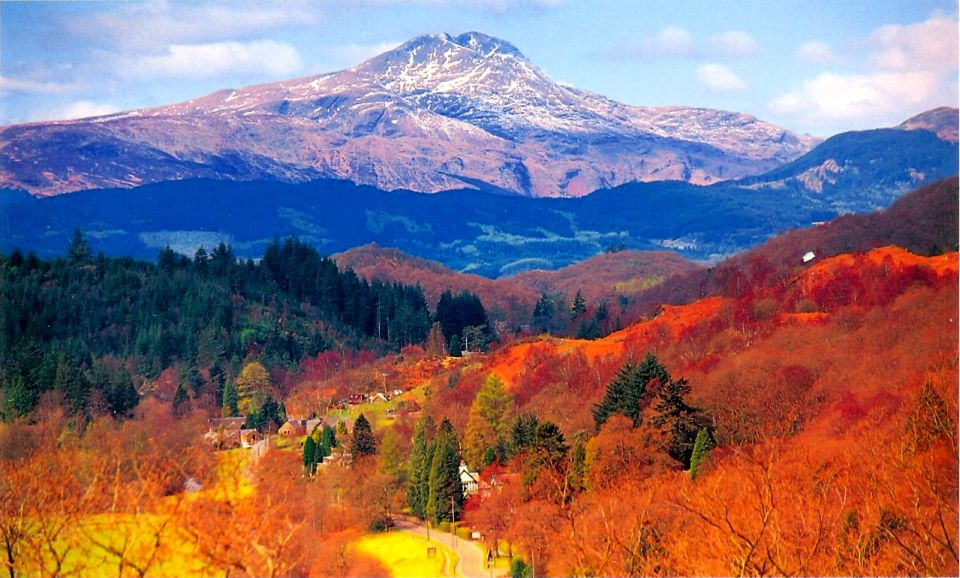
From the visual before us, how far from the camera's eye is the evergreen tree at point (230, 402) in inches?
2146

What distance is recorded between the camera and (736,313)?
52.7 meters

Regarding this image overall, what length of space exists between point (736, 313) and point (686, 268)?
8474cm

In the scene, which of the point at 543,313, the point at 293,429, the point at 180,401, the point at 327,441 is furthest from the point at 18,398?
the point at 543,313

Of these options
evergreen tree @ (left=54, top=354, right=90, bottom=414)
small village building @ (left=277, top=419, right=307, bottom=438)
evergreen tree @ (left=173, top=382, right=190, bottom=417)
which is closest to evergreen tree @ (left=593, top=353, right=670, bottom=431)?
small village building @ (left=277, top=419, right=307, bottom=438)

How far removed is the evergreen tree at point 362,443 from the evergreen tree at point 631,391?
28.0 feet

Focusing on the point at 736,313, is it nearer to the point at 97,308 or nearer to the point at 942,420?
the point at 942,420

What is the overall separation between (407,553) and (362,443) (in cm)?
991

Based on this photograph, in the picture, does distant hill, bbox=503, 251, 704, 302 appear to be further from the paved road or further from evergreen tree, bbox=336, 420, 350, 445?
the paved road

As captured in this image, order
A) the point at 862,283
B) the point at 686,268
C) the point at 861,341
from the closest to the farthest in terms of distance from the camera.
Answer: the point at 861,341
the point at 862,283
the point at 686,268

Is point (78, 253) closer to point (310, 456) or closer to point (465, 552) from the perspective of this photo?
point (310, 456)

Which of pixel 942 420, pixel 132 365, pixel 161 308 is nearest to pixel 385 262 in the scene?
pixel 161 308

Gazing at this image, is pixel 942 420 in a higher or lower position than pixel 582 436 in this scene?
higher

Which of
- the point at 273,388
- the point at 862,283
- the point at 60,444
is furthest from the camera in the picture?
the point at 273,388

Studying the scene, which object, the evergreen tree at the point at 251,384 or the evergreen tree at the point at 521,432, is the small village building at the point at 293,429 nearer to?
the evergreen tree at the point at 251,384
